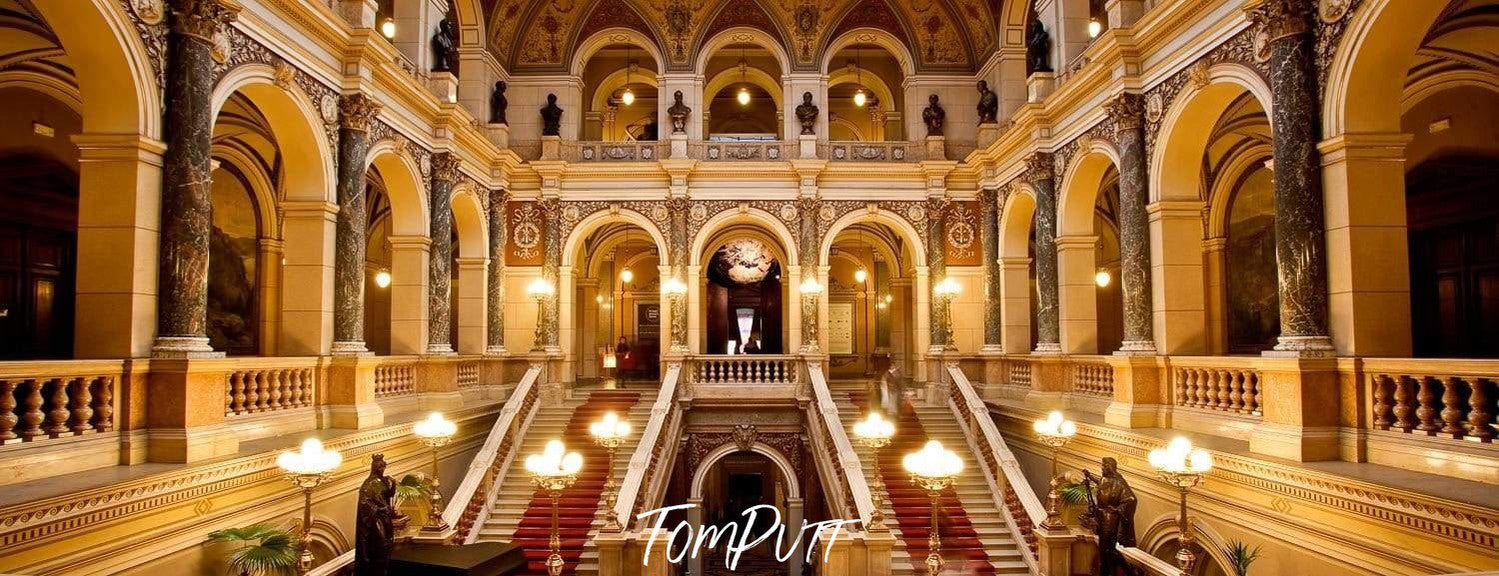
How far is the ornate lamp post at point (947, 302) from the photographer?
710 inches

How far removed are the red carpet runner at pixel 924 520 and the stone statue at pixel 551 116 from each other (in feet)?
34.4

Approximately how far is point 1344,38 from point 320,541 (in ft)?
40.6

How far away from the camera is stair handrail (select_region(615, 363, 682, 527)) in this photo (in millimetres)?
12148

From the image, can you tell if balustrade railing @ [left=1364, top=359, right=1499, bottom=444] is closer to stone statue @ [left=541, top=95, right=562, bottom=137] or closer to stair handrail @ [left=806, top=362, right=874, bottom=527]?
stair handrail @ [left=806, top=362, right=874, bottom=527]

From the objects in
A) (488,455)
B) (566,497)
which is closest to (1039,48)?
(566,497)

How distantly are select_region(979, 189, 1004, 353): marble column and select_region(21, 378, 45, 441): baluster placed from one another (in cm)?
1542

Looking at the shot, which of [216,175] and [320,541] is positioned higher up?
[216,175]

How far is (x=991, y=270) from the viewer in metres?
18.3

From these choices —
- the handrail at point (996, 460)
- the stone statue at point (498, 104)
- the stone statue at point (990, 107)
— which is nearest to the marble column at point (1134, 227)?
the handrail at point (996, 460)

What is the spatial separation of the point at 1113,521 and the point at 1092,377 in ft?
18.3

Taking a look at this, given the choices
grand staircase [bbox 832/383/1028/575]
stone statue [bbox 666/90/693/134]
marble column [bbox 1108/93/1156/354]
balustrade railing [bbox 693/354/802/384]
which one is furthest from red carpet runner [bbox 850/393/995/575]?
stone statue [bbox 666/90/693/134]

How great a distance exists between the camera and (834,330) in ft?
93.1

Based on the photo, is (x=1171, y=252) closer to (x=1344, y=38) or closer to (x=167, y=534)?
(x=1344, y=38)

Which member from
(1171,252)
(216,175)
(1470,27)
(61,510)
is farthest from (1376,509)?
(216,175)
